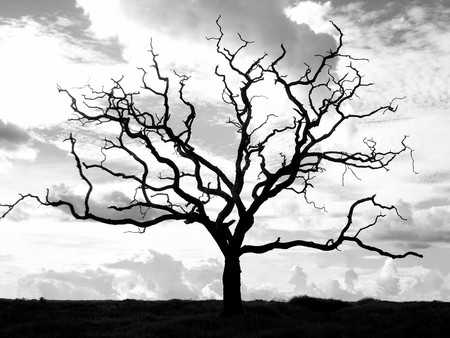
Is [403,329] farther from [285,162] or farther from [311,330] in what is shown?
[285,162]

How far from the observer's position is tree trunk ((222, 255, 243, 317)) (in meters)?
21.5

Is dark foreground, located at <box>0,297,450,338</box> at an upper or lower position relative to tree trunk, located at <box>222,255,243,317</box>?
lower

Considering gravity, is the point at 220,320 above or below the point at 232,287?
below

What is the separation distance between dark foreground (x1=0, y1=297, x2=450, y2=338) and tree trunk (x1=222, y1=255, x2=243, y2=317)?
0.66 metres

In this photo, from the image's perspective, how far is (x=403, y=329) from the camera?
18.2 meters

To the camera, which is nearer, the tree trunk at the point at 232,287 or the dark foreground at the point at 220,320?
the dark foreground at the point at 220,320

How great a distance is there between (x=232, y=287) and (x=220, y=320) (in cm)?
217

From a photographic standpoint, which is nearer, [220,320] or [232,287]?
[220,320]

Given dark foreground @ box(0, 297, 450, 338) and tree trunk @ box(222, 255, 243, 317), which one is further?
tree trunk @ box(222, 255, 243, 317)

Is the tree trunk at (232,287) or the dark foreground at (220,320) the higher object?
the tree trunk at (232,287)

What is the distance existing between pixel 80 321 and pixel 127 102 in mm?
10084

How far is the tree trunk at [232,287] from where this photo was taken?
21500mm

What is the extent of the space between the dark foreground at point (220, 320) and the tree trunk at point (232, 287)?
2.16 ft

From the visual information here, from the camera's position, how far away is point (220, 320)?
19922 mm
